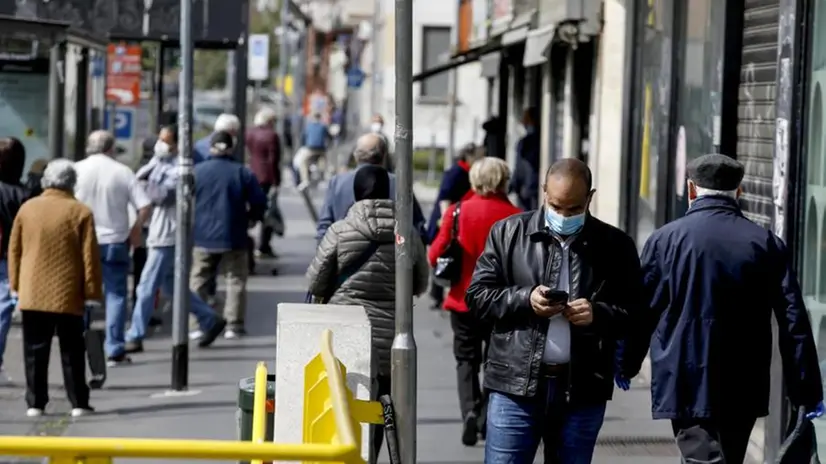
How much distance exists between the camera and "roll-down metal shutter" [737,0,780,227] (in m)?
9.92

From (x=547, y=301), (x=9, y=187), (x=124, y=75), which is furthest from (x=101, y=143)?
(x=124, y=75)

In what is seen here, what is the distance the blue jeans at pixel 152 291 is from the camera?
14125 millimetres

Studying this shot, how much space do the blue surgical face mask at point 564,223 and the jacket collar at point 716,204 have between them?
0.70 m

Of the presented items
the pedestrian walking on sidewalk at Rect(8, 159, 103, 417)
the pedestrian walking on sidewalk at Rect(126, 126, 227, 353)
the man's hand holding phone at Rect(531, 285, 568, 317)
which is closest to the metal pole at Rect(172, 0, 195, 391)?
the pedestrian walking on sidewalk at Rect(8, 159, 103, 417)

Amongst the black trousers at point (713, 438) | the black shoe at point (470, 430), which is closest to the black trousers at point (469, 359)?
the black shoe at point (470, 430)

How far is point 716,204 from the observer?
275 inches

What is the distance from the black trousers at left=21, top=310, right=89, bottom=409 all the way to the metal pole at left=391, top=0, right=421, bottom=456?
3.94m

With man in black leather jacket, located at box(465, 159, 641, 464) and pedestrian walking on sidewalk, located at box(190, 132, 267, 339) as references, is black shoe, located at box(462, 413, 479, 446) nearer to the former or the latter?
man in black leather jacket, located at box(465, 159, 641, 464)

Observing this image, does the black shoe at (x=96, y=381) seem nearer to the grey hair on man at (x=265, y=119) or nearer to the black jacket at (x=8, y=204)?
the black jacket at (x=8, y=204)

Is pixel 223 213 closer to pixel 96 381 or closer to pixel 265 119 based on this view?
pixel 96 381

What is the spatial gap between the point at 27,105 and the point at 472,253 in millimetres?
7543

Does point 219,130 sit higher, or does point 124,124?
point 219,130

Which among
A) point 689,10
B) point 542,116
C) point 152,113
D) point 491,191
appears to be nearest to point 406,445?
point 491,191

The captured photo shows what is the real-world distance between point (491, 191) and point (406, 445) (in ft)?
10.5
